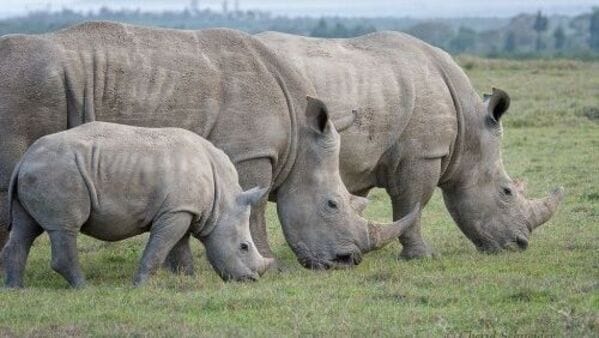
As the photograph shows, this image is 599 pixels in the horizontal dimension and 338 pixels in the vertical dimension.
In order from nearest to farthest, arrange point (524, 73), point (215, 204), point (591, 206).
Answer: point (215, 204) < point (591, 206) < point (524, 73)

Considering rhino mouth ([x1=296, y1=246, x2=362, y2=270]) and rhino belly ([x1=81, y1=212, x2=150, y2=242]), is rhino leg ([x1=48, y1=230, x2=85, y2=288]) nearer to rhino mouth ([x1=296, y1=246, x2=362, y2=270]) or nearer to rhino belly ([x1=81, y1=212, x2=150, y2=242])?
rhino belly ([x1=81, y1=212, x2=150, y2=242])

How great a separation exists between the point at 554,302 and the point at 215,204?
2415 millimetres

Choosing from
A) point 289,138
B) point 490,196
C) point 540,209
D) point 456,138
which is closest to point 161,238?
point 289,138

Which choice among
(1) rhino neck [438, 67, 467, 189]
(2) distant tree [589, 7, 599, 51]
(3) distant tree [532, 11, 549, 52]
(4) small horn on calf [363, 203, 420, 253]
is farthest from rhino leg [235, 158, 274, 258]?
(2) distant tree [589, 7, 599, 51]

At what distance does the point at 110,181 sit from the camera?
1018cm

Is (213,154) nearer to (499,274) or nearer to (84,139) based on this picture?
(84,139)

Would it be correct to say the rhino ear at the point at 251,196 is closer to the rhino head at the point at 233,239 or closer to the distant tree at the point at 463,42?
the rhino head at the point at 233,239

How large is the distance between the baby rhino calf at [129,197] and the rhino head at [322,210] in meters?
0.92

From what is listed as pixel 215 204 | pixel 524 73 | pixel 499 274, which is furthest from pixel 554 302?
pixel 524 73

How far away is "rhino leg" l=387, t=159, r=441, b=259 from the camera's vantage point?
41.4 feet

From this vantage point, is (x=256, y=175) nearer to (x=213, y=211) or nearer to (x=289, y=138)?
(x=289, y=138)

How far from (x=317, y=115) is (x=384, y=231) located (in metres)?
1.02

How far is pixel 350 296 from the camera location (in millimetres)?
10047

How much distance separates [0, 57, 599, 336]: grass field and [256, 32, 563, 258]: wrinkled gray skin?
12.9 inches
